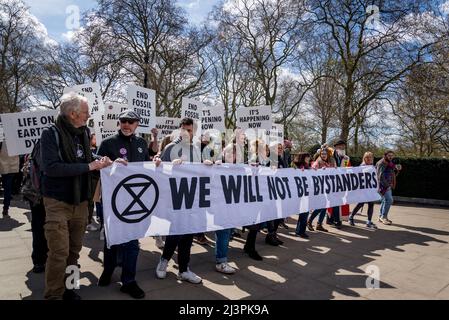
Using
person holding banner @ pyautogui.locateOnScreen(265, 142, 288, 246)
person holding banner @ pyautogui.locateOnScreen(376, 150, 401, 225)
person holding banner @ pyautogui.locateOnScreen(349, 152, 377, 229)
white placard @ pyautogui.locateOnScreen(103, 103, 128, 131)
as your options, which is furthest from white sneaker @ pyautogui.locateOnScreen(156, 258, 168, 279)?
person holding banner @ pyautogui.locateOnScreen(376, 150, 401, 225)

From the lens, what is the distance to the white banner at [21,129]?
5.43m

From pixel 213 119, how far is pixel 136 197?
5667 mm

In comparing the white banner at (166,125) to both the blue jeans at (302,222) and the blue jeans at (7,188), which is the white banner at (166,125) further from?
the blue jeans at (302,222)

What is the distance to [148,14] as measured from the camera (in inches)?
939

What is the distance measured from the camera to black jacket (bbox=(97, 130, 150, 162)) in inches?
159

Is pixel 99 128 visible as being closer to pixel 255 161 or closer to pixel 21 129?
pixel 21 129

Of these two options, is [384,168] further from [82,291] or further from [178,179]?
[82,291]

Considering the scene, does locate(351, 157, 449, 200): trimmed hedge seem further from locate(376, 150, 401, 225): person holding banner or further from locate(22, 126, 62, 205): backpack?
locate(22, 126, 62, 205): backpack

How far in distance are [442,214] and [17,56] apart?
29.5 m

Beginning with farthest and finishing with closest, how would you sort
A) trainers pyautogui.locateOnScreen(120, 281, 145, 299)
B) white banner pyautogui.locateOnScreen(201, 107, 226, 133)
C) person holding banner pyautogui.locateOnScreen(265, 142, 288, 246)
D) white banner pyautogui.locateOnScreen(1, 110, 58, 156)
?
white banner pyautogui.locateOnScreen(201, 107, 226, 133)
person holding banner pyautogui.locateOnScreen(265, 142, 288, 246)
white banner pyautogui.locateOnScreen(1, 110, 58, 156)
trainers pyautogui.locateOnScreen(120, 281, 145, 299)

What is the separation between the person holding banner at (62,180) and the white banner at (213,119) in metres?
5.89

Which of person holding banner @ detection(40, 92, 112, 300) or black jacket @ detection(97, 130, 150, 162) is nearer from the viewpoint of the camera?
person holding banner @ detection(40, 92, 112, 300)

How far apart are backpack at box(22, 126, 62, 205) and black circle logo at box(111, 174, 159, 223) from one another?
827mm

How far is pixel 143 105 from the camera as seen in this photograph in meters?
7.34
